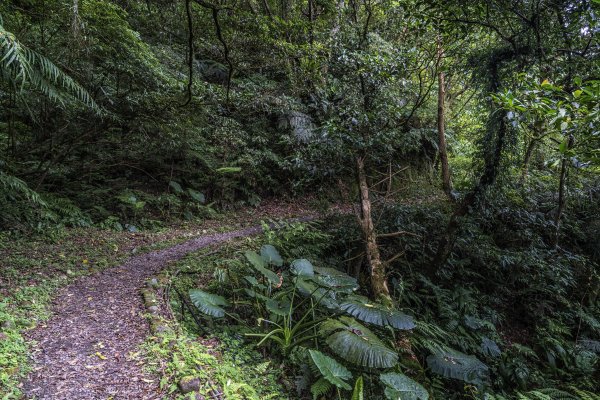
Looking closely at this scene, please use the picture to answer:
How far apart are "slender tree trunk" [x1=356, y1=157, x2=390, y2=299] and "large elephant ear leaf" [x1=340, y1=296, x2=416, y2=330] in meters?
1.19

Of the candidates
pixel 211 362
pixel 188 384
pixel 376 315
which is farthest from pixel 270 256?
pixel 188 384

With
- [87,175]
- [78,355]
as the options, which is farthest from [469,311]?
[87,175]

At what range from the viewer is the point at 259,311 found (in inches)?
155

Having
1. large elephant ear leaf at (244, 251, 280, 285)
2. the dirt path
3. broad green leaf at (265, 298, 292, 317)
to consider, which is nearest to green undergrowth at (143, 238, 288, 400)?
the dirt path

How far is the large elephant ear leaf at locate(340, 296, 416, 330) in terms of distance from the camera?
3.33 meters

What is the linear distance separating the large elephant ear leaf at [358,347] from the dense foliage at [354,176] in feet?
0.07

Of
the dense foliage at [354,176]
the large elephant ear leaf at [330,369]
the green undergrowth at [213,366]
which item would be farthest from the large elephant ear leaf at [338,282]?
the green undergrowth at [213,366]

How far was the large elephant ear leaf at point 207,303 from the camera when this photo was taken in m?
3.45

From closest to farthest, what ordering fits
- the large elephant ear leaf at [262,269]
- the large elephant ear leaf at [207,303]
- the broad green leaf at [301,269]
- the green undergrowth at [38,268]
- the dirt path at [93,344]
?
1. the dirt path at [93,344]
2. the green undergrowth at [38,268]
3. the large elephant ear leaf at [207,303]
4. the large elephant ear leaf at [262,269]
5. the broad green leaf at [301,269]

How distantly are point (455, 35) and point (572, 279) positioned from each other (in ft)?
15.9

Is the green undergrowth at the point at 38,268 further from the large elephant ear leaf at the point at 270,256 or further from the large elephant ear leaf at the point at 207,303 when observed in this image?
the large elephant ear leaf at the point at 270,256

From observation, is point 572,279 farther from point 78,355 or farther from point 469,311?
point 78,355

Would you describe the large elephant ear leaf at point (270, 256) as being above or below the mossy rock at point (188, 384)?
above

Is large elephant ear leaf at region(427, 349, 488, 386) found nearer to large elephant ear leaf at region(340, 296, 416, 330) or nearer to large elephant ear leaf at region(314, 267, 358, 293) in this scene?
large elephant ear leaf at region(340, 296, 416, 330)
